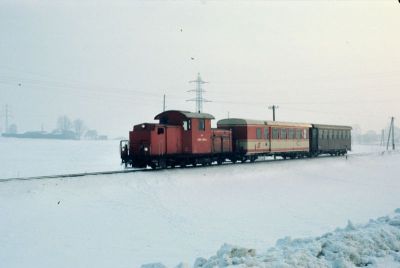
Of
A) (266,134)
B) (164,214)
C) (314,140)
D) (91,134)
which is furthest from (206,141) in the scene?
(91,134)

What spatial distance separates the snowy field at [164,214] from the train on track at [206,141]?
1823 mm

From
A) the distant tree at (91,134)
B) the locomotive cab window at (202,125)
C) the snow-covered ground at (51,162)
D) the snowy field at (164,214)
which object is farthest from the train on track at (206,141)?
the distant tree at (91,134)

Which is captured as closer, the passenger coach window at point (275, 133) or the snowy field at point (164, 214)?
the snowy field at point (164, 214)

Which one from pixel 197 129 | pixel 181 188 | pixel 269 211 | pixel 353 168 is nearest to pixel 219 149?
pixel 197 129

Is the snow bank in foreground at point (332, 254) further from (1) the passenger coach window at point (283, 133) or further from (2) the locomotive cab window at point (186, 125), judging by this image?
(1) the passenger coach window at point (283, 133)

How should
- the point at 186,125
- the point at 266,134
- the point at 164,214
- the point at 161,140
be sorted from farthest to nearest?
the point at 266,134
the point at 186,125
the point at 161,140
the point at 164,214

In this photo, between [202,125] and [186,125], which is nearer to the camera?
[186,125]

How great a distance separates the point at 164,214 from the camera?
1559 cm

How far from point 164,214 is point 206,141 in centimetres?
991

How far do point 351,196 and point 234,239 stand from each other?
11481mm

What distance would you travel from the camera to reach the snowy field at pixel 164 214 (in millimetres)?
11680

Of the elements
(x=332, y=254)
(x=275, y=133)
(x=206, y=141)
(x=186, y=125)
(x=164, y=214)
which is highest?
(x=186, y=125)

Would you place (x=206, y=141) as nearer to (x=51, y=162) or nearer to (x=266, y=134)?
(x=266, y=134)

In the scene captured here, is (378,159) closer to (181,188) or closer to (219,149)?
(219,149)
